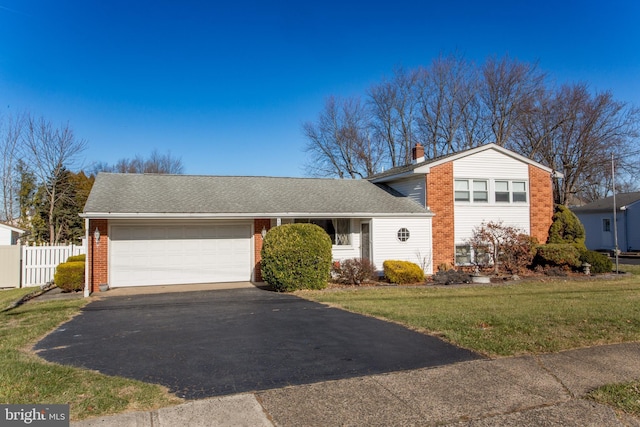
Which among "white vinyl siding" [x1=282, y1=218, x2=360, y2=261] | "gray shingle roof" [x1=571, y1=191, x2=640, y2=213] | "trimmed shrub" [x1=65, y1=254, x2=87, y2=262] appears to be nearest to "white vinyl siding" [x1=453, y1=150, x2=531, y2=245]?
"white vinyl siding" [x1=282, y1=218, x2=360, y2=261]

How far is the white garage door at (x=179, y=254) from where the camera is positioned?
49.3 ft

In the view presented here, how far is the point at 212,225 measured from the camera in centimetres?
1608

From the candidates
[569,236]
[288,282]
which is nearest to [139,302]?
[288,282]

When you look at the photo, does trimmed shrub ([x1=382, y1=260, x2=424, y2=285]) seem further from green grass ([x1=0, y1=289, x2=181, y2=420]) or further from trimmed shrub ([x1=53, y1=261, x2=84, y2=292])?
green grass ([x1=0, y1=289, x2=181, y2=420])

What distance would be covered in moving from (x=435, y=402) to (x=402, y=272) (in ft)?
37.7

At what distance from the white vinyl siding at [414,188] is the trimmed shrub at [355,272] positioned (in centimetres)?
466

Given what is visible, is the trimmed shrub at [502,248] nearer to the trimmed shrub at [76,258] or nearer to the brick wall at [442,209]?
the brick wall at [442,209]

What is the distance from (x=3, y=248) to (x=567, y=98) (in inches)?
1381

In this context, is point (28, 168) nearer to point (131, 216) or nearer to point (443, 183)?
point (131, 216)

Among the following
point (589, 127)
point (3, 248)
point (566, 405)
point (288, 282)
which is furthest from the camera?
point (589, 127)

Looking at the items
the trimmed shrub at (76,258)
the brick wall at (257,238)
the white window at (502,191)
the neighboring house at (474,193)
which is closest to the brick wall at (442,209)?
the neighboring house at (474,193)

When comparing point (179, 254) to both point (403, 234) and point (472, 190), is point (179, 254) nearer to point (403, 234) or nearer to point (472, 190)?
point (403, 234)

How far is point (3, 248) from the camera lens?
16.2m

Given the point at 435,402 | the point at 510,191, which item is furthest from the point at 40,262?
the point at 510,191
